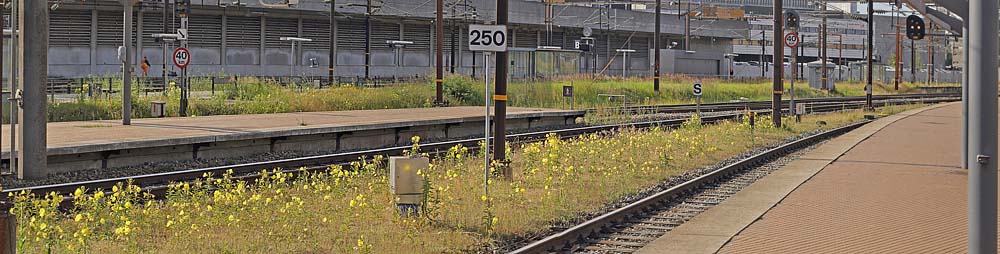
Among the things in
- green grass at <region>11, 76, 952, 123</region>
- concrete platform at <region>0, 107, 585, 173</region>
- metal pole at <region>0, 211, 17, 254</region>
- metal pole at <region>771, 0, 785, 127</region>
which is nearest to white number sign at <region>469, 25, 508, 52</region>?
concrete platform at <region>0, 107, 585, 173</region>

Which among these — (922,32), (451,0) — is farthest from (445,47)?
(922,32)

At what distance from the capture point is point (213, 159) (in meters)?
21.7

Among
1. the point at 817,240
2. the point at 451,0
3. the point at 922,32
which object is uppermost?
the point at 451,0

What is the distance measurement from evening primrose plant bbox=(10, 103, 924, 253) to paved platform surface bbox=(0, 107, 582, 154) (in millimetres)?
3806

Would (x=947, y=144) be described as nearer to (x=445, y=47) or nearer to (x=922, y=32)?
(x=922, y=32)

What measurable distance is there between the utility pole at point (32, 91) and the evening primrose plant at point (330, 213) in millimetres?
2348

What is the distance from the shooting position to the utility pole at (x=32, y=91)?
672 inches

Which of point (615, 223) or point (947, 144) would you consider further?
point (947, 144)

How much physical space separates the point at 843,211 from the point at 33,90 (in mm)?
11412

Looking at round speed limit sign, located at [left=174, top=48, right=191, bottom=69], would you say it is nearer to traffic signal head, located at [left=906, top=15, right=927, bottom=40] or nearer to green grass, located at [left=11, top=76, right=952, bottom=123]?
green grass, located at [left=11, top=76, right=952, bottom=123]

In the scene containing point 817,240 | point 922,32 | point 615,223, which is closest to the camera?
point 817,240

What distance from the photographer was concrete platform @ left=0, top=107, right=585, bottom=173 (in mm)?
19500

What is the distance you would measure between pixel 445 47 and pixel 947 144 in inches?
1877

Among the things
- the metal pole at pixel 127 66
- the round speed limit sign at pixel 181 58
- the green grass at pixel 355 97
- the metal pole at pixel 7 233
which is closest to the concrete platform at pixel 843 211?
the metal pole at pixel 7 233
